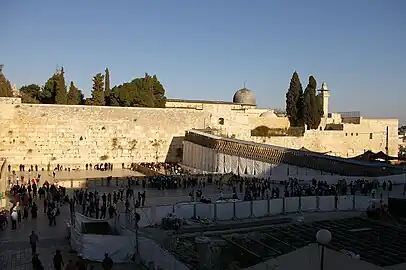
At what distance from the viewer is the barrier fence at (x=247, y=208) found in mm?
Result: 9938

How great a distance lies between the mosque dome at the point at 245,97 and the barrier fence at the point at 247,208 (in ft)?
105

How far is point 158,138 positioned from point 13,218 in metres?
17.7

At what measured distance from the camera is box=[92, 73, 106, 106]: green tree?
31.0 meters

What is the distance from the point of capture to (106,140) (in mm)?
26688

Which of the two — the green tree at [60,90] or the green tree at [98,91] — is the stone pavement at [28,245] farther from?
the green tree at [98,91]

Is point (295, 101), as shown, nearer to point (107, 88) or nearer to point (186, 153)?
point (186, 153)

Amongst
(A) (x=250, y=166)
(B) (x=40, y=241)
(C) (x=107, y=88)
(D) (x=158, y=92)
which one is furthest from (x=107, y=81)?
(B) (x=40, y=241)

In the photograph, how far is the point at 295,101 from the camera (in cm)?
3353

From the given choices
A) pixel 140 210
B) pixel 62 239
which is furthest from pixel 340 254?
pixel 62 239

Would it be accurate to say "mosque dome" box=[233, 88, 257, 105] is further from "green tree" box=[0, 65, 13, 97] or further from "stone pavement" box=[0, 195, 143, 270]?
"stone pavement" box=[0, 195, 143, 270]

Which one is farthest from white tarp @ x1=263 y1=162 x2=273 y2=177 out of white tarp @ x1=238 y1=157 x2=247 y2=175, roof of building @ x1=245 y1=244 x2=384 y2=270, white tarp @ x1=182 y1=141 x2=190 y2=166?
roof of building @ x1=245 y1=244 x2=384 y2=270

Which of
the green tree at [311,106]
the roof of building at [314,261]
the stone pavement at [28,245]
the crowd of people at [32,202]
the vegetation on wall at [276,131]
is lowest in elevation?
the stone pavement at [28,245]

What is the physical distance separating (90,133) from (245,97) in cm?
2068

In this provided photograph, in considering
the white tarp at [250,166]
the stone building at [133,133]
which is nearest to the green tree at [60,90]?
the stone building at [133,133]
